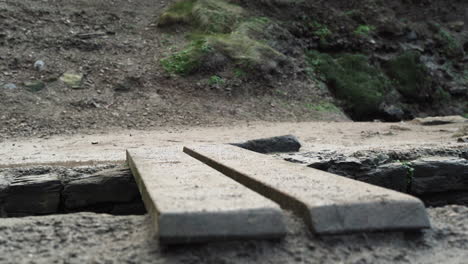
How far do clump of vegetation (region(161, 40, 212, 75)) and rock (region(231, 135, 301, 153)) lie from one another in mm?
5291

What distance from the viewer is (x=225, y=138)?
5.64 metres

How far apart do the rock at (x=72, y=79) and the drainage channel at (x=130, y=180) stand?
5.04m

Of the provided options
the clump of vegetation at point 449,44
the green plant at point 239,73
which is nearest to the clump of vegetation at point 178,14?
the green plant at point 239,73

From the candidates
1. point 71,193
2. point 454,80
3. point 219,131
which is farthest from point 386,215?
point 454,80

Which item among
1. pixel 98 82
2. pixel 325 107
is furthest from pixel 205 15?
pixel 325 107

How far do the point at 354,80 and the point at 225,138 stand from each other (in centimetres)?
583

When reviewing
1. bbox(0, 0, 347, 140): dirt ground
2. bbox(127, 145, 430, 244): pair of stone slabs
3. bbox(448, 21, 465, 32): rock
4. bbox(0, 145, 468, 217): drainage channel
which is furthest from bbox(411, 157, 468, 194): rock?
bbox(448, 21, 465, 32): rock

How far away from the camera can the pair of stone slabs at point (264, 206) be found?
1288 millimetres

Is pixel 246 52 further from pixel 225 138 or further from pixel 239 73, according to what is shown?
pixel 225 138

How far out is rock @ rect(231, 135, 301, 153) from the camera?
3.80 m

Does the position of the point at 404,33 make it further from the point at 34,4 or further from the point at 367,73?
the point at 34,4

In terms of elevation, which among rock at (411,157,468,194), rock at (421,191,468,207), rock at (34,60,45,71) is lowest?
rock at (421,191,468,207)

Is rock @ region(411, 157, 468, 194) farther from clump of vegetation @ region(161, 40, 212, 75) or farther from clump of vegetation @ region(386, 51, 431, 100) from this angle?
clump of vegetation @ region(386, 51, 431, 100)

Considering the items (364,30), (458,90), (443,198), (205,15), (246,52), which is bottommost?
(443,198)
